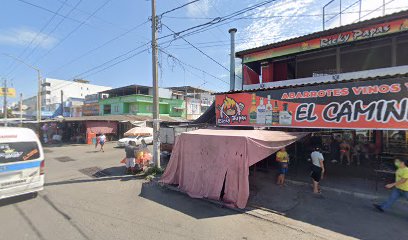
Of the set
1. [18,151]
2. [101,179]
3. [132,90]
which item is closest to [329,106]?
[101,179]

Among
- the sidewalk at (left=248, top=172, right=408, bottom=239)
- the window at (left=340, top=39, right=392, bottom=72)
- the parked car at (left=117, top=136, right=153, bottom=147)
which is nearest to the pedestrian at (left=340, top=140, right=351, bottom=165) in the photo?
the window at (left=340, top=39, right=392, bottom=72)

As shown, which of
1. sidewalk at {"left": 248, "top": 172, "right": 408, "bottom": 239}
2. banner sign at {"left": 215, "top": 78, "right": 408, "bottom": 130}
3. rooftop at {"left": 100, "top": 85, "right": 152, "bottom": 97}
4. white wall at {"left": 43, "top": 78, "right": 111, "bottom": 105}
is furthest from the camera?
white wall at {"left": 43, "top": 78, "right": 111, "bottom": 105}

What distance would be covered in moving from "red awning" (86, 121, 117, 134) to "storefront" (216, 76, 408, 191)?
20150mm

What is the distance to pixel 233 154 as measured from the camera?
23.5ft

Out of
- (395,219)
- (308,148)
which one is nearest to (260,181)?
(395,219)

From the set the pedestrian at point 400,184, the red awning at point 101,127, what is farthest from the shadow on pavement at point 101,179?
the red awning at point 101,127

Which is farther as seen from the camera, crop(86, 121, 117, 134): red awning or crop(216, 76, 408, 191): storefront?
crop(86, 121, 117, 134): red awning

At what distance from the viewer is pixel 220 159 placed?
7504 mm

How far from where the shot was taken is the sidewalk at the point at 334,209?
546 centimetres

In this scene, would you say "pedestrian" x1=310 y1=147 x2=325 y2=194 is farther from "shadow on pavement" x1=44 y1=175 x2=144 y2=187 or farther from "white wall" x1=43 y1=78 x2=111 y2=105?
"white wall" x1=43 y1=78 x2=111 y2=105

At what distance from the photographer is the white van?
6609mm

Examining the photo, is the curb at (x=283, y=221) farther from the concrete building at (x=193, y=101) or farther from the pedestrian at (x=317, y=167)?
the concrete building at (x=193, y=101)

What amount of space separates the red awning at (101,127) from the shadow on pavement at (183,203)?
776 inches

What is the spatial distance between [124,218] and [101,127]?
75.0ft
